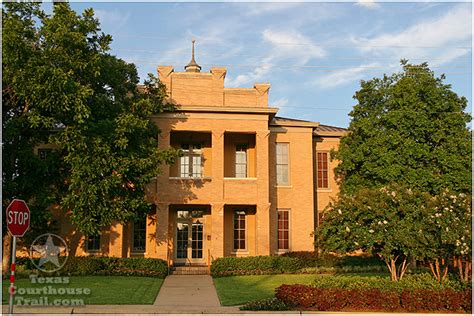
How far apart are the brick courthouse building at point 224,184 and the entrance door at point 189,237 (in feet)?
0.19

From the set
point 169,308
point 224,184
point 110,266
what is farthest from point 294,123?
point 169,308

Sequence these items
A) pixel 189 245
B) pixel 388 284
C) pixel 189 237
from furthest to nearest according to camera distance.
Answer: pixel 189 237
pixel 189 245
pixel 388 284

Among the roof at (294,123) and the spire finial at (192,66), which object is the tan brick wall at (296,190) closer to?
the roof at (294,123)

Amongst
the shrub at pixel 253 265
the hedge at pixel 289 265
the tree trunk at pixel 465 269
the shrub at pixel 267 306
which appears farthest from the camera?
the hedge at pixel 289 265

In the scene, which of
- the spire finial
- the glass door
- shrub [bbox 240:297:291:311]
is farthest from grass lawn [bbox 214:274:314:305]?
the spire finial

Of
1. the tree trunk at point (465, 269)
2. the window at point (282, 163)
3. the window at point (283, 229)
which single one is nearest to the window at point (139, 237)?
the window at point (283, 229)

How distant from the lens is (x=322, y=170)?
31.5 metres

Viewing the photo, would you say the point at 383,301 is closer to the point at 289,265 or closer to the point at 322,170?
the point at 289,265

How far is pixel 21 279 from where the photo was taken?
20.8 m

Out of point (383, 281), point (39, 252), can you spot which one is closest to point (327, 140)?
point (383, 281)

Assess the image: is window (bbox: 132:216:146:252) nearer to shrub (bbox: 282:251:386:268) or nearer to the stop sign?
shrub (bbox: 282:251:386:268)

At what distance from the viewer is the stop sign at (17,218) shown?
11.6 metres

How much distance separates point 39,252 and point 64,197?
6.34 meters
